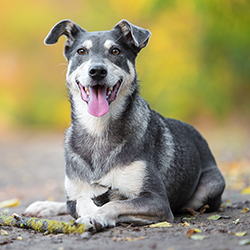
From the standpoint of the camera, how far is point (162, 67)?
1998 cm

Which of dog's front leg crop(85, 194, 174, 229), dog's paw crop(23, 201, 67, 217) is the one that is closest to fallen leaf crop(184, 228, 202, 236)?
dog's front leg crop(85, 194, 174, 229)

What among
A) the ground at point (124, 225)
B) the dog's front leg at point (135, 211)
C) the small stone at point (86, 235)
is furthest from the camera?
the dog's front leg at point (135, 211)

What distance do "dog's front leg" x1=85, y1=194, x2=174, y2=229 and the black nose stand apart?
1364 millimetres

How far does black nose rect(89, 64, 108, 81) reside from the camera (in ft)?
13.4

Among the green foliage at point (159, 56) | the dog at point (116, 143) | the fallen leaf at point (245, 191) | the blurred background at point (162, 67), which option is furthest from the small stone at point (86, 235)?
the green foliage at point (159, 56)

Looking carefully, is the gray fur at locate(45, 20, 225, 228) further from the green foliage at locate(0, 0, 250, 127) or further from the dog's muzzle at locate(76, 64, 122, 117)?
the green foliage at locate(0, 0, 250, 127)

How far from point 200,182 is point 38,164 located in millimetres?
8101

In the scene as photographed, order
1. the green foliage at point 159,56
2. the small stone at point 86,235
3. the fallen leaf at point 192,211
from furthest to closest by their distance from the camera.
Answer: the green foliage at point 159,56 → the fallen leaf at point 192,211 → the small stone at point 86,235

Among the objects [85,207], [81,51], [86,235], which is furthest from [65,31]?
[86,235]

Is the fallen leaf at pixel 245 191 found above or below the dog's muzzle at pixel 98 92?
below

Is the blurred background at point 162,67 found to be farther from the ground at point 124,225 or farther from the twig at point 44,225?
the twig at point 44,225

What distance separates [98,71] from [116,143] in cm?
87

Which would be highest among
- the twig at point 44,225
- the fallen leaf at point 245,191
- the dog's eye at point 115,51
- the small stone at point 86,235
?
the dog's eye at point 115,51

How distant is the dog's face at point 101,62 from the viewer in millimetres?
4200
